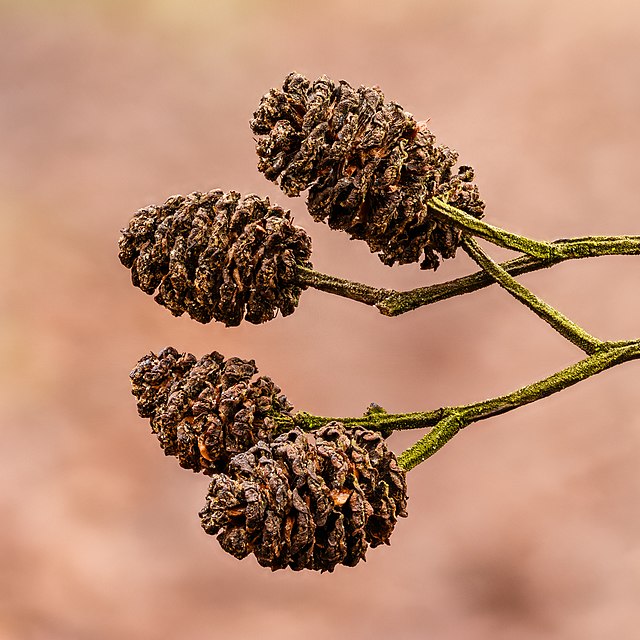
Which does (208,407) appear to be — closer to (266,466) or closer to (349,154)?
(266,466)

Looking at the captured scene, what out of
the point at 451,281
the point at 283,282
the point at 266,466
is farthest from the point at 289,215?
the point at 266,466

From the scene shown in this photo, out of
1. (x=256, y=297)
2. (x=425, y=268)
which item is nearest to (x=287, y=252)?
(x=256, y=297)

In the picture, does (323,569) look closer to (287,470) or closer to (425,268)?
(287,470)

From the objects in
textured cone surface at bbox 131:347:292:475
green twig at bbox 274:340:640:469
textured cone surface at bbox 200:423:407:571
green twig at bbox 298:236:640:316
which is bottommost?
textured cone surface at bbox 200:423:407:571

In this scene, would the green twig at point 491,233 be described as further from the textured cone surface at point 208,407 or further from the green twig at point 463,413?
the textured cone surface at point 208,407

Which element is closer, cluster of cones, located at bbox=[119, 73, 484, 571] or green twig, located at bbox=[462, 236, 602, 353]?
cluster of cones, located at bbox=[119, 73, 484, 571]

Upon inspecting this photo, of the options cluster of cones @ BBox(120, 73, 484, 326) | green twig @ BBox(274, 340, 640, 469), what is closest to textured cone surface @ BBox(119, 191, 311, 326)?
cluster of cones @ BBox(120, 73, 484, 326)

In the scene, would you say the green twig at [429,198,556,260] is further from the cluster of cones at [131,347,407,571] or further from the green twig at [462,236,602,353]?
the cluster of cones at [131,347,407,571]
